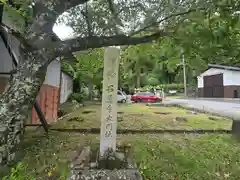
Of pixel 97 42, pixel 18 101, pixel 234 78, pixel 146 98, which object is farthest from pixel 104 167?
pixel 234 78

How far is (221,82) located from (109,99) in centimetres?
2438

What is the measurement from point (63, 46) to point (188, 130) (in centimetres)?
416

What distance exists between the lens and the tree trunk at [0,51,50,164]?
3020 mm

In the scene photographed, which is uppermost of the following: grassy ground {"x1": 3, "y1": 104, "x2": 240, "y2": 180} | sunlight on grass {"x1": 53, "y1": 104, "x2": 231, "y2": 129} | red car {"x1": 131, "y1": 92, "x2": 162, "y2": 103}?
red car {"x1": 131, "y1": 92, "x2": 162, "y2": 103}

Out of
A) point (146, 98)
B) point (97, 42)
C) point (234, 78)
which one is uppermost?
point (234, 78)

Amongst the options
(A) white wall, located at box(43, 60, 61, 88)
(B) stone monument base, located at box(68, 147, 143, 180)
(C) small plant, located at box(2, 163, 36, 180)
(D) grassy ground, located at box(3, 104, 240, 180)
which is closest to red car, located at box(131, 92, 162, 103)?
(A) white wall, located at box(43, 60, 61, 88)

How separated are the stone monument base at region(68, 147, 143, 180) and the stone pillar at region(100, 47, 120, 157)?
227 mm

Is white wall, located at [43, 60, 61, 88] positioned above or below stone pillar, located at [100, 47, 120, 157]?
above

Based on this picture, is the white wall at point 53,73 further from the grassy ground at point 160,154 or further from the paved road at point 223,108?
the paved road at point 223,108

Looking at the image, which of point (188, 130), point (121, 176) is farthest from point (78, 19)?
point (188, 130)

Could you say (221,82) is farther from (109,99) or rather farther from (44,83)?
(109,99)

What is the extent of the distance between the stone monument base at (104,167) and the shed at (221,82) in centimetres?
2288

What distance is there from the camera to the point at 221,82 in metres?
24.5

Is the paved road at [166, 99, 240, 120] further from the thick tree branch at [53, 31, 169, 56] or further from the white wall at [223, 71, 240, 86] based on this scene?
the white wall at [223, 71, 240, 86]
